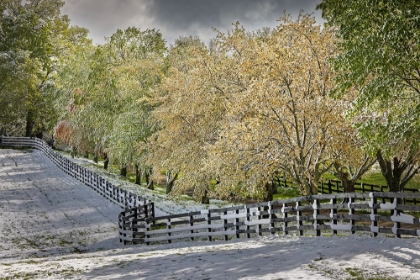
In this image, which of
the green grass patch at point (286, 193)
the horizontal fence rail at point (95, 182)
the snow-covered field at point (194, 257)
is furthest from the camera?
the green grass patch at point (286, 193)

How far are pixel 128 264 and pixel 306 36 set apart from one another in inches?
438

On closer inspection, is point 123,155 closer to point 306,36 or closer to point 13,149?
point 306,36

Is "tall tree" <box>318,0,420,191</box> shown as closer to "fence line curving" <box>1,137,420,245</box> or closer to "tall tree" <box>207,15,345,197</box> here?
"tall tree" <box>207,15,345,197</box>

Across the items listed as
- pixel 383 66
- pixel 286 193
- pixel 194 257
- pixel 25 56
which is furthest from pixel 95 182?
pixel 383 66

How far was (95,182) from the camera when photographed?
36438 millimetres

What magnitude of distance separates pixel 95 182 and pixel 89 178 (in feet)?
7.31

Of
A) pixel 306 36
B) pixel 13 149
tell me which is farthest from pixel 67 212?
pixel 13 149

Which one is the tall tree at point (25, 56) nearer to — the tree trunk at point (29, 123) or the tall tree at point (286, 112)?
the tree trunk at point (29, 123)

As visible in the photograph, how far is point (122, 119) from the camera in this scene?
3512cm

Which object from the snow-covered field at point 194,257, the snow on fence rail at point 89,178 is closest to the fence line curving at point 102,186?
the snow on fence rail at point 89,178

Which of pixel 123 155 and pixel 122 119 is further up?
pixel 122 119

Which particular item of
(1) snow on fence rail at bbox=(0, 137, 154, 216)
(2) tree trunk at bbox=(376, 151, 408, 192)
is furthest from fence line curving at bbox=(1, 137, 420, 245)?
(2) tree trunk at bbox=(376, 151, 408, 192)

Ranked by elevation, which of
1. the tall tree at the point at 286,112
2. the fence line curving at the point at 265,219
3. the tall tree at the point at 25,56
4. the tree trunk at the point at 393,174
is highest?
the tall tree at the point at 25,56

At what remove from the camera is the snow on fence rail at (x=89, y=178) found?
27359 mm
